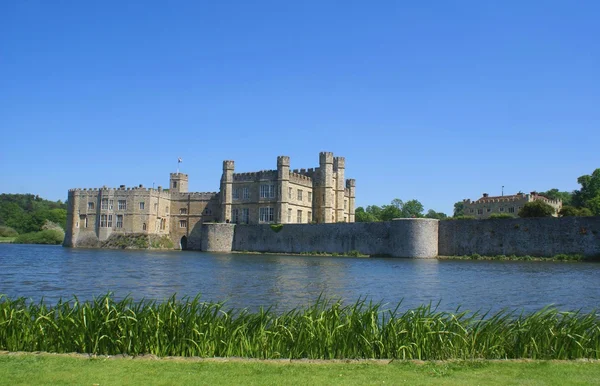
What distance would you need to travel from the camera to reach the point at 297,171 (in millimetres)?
64750

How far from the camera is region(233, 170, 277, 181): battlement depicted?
60.3 m

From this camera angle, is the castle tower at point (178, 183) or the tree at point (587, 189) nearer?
the castle tower at point (178, 183)

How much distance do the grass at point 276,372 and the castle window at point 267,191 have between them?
170ft

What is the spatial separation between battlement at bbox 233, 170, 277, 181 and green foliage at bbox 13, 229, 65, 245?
122 ft

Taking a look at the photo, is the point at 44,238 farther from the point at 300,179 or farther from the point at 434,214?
the point at 434,214

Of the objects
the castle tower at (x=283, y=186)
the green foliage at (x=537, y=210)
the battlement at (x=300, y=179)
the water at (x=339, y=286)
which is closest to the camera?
the water at (x=339, y=286)

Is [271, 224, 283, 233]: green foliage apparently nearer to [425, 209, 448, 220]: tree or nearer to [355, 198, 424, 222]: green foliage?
[355, 198, 424, 222]: green foliage

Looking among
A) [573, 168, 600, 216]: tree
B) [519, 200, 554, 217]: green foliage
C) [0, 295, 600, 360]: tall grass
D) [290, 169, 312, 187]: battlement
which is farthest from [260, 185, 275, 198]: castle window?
[0, 295, 600, 360]: tall grass

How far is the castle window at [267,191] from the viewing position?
60.1m

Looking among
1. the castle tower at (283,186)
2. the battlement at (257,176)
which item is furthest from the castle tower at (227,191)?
the castle tower at (283,186)

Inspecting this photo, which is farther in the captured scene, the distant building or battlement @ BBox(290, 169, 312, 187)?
the distant building

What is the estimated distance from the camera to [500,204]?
79.6 metres

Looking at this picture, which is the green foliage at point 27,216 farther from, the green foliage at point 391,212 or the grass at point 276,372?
the grass at point 276,372

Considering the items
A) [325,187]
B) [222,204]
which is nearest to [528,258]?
[325,187]
